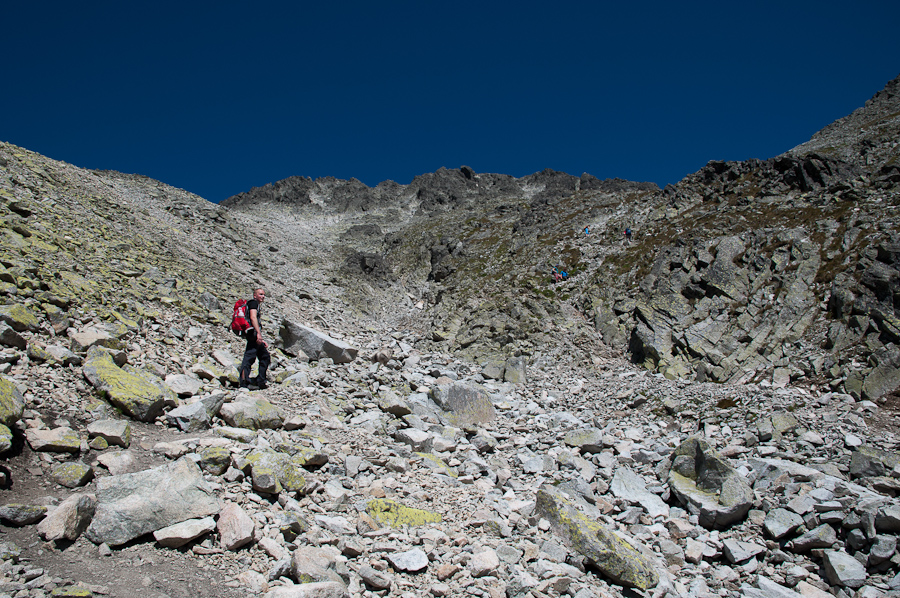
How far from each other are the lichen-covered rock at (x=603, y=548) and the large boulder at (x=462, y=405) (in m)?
6.03

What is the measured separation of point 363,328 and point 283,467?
1840 centimetres

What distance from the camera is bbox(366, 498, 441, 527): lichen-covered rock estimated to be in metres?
7.55

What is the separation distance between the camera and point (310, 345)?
16203 millimetres

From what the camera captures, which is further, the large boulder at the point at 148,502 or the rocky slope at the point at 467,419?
the rocky slope at the point at 467,419

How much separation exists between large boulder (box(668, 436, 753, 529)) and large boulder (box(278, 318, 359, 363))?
1128cm

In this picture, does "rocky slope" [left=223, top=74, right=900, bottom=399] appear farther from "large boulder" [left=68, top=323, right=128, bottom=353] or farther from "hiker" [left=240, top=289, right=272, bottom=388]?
"large boulder" [left=68, top=323, right=128, bottom=353]

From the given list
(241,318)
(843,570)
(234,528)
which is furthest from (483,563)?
(241,318)

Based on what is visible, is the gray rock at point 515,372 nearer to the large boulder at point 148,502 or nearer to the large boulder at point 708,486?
the large boulder at point 708,486

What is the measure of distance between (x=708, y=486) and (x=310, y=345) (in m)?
12.9

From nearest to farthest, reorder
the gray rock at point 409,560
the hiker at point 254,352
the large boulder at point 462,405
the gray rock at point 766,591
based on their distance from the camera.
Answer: the gray rock at point 409,560
the gray rock at point 766,591
the hiker at point 254,352
the large boulder at point 462,405

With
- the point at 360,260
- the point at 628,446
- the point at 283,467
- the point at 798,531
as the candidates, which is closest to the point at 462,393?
the point at 628,446

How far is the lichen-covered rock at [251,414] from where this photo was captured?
9173 mm

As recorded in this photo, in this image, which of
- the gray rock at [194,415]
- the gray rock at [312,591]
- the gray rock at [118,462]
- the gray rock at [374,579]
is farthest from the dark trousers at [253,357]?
the gray rock at [312,591]

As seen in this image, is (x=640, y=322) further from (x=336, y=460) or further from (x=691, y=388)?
(x=336, y=460)
